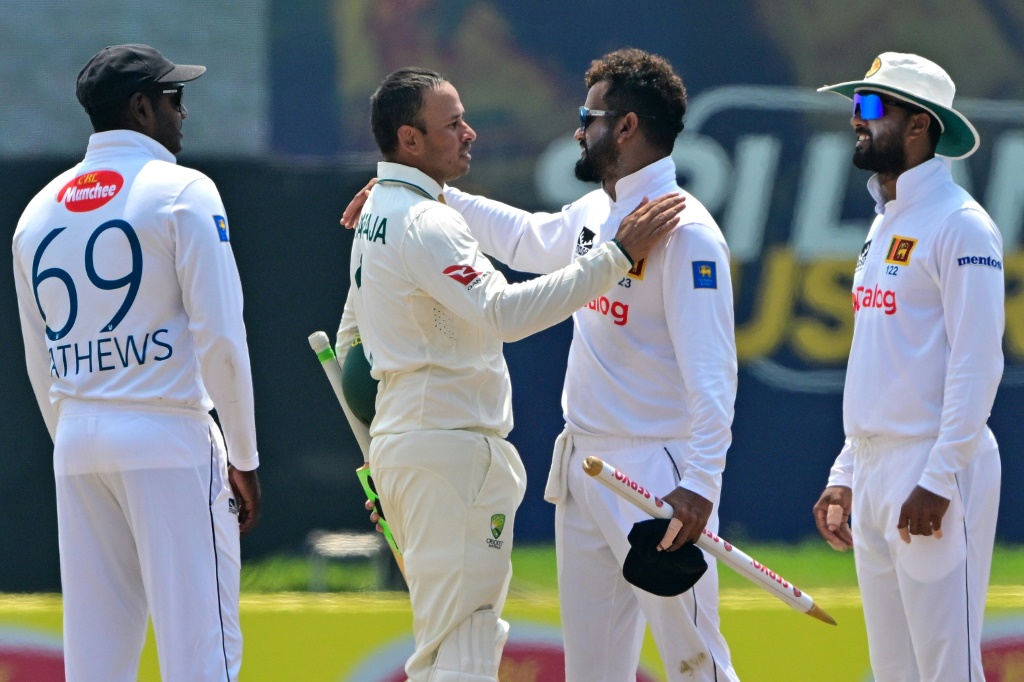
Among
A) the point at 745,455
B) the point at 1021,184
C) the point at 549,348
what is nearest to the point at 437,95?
the point at 549,348

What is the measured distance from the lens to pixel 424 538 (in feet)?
10.6

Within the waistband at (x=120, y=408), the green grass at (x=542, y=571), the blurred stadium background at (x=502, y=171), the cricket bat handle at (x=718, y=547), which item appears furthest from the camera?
the blurred stadium background at (x=502, y=171)

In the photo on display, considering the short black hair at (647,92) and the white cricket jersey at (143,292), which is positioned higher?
the short black hair at (647,92)

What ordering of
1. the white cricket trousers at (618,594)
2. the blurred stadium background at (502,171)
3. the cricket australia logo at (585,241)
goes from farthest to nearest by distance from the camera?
the blurred stadium background at (502,171)
the cricket australia logo at (585,241)
the white cricket trousers at (618,594)

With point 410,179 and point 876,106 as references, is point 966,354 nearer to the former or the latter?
point 876,106

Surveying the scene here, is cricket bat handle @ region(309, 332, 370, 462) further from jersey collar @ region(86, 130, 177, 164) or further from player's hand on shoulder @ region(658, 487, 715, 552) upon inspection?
player's hand on shoulder @ region(658, 487, 715, 552)

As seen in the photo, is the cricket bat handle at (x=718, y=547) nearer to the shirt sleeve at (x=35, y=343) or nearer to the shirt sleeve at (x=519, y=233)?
the shirt sleeve at (x=519, y=233)

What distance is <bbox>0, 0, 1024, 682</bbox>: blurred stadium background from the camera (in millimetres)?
5352

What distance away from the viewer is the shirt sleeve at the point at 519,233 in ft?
12.4

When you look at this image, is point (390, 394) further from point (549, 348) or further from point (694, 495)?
point (549, 348)

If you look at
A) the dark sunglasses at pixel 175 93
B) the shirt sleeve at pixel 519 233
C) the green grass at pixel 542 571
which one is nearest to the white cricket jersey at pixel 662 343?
the shirt sleeve at pixel 519 233

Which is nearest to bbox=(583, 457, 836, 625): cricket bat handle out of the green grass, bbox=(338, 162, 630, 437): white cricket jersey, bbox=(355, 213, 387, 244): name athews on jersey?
bbox=(338, 162, 630, 437): white cricket jersey

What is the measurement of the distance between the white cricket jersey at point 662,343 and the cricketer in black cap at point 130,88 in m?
1.01

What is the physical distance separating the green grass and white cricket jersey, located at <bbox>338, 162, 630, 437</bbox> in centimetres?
194
